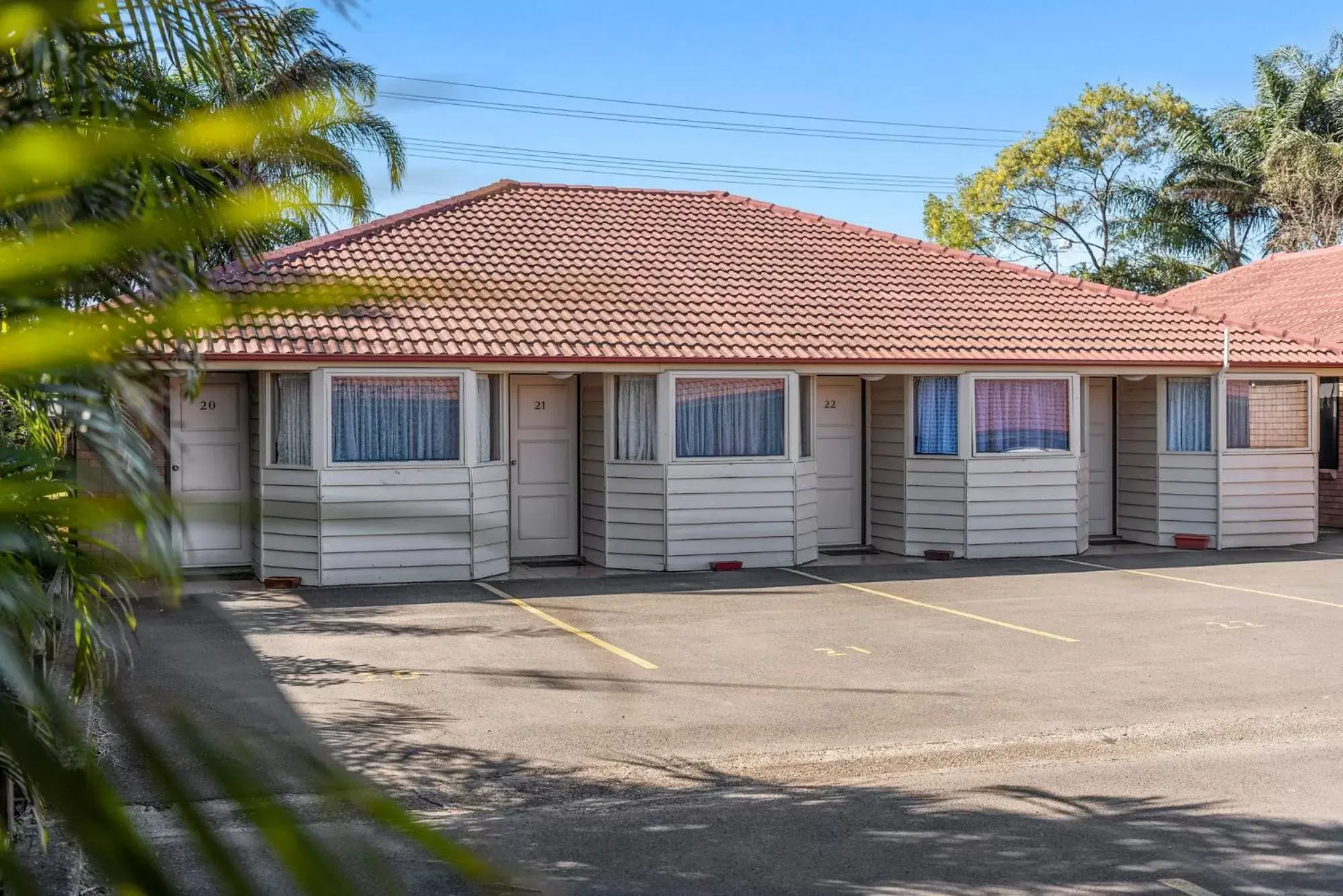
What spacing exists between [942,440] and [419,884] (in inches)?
567

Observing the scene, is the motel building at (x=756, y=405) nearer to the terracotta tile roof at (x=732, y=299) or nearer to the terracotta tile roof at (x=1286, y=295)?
the terracotta tile roof at (x=732, y=299)

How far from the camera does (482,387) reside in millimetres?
15672

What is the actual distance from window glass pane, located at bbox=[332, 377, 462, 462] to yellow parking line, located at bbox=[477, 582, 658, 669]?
5.40ft

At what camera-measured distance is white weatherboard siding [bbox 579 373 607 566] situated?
16.5 m

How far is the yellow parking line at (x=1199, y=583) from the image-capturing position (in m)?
13.6

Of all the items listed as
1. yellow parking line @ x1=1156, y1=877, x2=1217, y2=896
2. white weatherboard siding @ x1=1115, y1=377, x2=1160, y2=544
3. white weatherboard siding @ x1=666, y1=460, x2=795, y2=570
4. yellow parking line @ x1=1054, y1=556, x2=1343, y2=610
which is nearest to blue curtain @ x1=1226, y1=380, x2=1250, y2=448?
white weatherboard siding @ x1=1115, y1=377, x2=1160, y2=544

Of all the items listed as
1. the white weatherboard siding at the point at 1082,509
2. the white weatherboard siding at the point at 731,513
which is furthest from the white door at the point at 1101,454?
the white weatherboard siding at the point at 731,513

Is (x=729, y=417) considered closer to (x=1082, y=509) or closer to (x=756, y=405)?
(x=756, y=405)

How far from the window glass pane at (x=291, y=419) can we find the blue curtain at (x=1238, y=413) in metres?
11.9

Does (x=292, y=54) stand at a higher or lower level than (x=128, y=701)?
higher

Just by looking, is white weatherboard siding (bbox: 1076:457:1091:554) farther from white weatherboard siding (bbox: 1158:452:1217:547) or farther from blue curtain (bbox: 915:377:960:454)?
blue curtain (bbox: 915:377:960:454)

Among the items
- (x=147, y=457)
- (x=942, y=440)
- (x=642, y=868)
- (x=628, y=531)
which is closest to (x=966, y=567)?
(x=942, y=440)

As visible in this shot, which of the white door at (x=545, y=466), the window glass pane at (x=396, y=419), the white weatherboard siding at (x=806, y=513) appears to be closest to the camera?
the window glass pane at (x=396, y=419)

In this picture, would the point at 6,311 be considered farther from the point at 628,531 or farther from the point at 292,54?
the point at 628,531
